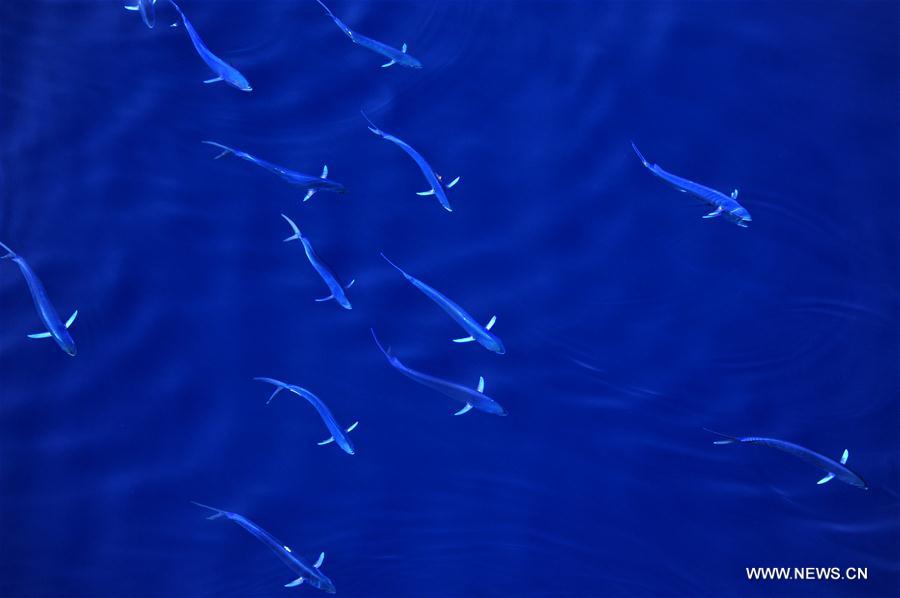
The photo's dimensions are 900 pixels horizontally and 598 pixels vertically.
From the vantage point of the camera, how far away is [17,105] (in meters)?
3.07

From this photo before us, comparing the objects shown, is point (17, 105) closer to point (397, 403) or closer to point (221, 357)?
point (221, 357)

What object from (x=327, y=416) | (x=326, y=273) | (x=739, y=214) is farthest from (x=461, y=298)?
(x=739, y=214)

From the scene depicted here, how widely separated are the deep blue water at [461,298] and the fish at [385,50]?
96 mm

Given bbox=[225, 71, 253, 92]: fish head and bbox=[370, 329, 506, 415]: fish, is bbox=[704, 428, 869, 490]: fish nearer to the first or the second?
bbox=[370, 329, 506, 415]: fish

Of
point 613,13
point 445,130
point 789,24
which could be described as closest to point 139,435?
point 445,130

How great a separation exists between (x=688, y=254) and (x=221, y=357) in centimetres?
211

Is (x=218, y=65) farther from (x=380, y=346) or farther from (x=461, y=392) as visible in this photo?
(x=461, y=392)

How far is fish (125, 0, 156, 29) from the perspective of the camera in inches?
112

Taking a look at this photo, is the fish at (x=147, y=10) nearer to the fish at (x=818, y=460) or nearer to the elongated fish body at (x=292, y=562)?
the elongated fish body at (x=292, y=562)

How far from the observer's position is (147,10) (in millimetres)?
2889

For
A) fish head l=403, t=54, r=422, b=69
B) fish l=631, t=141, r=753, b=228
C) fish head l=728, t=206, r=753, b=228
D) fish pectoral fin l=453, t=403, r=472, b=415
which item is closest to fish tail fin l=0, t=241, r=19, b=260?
fish head l=403, t=54, r=422, b=69

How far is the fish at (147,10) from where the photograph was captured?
2850 millimetres

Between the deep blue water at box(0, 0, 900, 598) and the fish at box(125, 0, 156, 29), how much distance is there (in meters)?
0.10

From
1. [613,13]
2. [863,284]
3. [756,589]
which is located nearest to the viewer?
[756,589]
